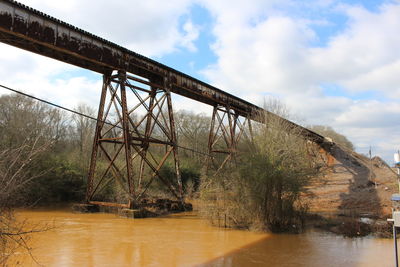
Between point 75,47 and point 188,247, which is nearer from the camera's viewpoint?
point 188,247

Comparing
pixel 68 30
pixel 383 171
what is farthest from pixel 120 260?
pixel 383 171

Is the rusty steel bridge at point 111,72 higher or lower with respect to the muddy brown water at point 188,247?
higher

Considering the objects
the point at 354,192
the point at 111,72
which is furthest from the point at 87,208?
the point at 354,192

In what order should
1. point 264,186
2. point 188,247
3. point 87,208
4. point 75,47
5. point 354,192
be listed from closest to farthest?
point 188,247 → point 264,186 → point 75,47 → point 87,208 → point 354,192

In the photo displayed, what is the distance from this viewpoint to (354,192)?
16.8 metres

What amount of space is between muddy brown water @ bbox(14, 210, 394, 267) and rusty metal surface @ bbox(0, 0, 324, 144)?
486 cm

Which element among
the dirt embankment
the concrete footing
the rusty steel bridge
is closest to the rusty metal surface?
the rusty steel bridge

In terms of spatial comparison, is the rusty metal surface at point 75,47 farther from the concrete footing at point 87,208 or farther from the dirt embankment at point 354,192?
the dirt embankment at point 354,192

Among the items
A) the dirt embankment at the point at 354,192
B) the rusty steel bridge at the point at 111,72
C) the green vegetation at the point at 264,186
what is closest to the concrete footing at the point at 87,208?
the rusty steel bridge at the point at 111,72

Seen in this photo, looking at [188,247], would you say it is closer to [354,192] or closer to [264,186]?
[264,186]

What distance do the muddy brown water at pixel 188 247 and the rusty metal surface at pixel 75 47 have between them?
4861 mm

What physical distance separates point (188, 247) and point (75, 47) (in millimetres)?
6556

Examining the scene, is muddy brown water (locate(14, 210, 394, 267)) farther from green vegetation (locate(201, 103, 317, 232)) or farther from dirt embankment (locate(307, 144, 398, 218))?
dirt embankment (locate(307, 144, 398, 218))

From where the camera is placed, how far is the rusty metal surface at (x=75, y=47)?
813 centimetres
